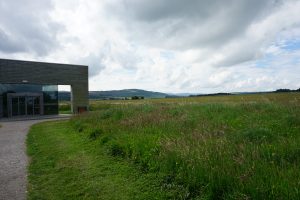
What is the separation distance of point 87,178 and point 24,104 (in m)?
33.1

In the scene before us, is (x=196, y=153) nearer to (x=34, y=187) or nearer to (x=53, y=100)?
(x=34, y=187)

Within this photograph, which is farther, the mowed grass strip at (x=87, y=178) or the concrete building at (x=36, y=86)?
the concrete building at (x=36, y=86)

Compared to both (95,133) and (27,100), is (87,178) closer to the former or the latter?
(95,133)

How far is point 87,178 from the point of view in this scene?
6.61 m

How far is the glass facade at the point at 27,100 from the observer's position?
34.4 meters

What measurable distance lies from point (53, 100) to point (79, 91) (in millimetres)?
4038

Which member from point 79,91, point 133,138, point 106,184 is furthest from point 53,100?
point 106,184

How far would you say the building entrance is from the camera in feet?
115

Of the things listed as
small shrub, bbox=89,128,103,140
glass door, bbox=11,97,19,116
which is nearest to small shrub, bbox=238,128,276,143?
small shrub, bbox=89,128,103,140

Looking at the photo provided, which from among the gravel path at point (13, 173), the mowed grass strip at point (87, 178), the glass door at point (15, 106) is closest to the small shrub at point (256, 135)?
A: the mowed grass strip at point (87, 178)

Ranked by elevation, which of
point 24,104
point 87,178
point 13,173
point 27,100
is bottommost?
point 13,173

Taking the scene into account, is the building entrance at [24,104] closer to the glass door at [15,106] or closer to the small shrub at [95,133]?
the glass door at [15,106]

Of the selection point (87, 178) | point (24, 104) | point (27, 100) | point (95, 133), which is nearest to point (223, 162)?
point (87, 178)

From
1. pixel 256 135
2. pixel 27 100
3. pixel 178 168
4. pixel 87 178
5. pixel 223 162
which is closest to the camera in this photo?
pixel 223 162
